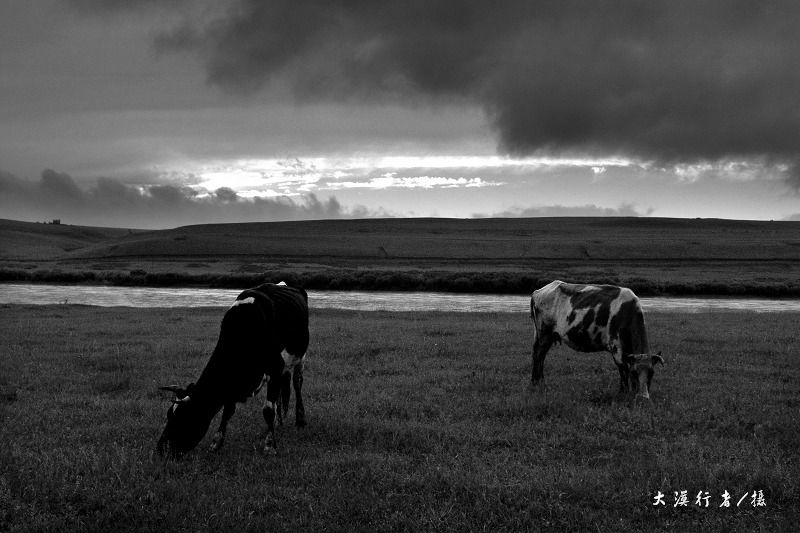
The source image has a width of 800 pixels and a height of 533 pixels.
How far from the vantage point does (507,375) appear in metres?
14.7

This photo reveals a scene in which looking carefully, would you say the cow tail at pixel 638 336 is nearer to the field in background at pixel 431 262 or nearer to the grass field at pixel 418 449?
the grass field at pixel 418 449

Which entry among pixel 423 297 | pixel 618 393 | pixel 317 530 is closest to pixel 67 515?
pixel 317 530

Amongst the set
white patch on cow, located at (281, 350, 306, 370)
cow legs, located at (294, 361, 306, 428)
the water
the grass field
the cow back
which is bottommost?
the water

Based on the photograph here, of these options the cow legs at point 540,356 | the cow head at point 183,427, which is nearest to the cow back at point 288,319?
the cow head at point 183,427

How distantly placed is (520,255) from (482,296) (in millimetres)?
39598

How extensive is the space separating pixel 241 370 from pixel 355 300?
116 feet

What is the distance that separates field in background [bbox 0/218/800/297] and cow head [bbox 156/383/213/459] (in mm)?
44222

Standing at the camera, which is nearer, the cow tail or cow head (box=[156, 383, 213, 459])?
cow head (box=[156, 383, 213, 459])

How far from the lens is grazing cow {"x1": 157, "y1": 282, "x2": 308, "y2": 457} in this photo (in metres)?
8.66

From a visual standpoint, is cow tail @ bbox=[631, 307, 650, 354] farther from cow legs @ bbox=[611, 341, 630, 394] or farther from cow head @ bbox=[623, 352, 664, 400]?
cow head @ bbox=[623, 352, 664, 400]

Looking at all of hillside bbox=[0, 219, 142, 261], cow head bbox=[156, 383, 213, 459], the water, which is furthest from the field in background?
cow head bbox=[156, 383, 213, 459]

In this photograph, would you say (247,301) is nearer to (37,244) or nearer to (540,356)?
(540,356)

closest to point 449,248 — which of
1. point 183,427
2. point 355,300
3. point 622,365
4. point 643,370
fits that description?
point 355,300

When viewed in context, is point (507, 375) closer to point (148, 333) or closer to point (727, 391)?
point (727, 391)
